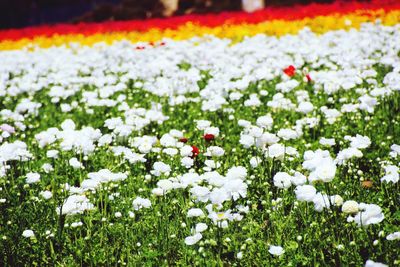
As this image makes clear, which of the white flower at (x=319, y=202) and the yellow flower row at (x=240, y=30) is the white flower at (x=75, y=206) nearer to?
the white flower at (x=319, y=202)

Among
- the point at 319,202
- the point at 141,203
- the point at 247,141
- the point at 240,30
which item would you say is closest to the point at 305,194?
the point at 319,202

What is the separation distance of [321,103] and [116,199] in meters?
2.48

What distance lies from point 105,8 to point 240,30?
11.6 metres

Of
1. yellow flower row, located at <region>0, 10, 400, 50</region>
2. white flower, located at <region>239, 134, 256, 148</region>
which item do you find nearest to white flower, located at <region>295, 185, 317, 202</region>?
white flower, located at <region>239, 134, 256, 148</region>

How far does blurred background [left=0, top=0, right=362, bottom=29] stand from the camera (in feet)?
60.9

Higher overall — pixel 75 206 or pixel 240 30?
pixel 240 30

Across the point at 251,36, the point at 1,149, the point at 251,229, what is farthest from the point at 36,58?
the point at 251,229

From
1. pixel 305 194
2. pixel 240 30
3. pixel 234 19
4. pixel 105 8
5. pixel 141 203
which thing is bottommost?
pixel 141 203

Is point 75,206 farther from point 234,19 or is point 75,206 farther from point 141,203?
point 234,19

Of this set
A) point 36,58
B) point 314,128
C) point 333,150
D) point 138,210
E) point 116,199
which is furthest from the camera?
point 36,58

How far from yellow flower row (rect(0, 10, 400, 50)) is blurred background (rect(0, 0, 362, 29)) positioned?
4598 mm

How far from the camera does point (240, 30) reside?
957 centimetres

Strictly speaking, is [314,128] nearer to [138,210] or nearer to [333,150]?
[333,150]

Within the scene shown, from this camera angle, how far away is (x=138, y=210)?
273 centimetres
